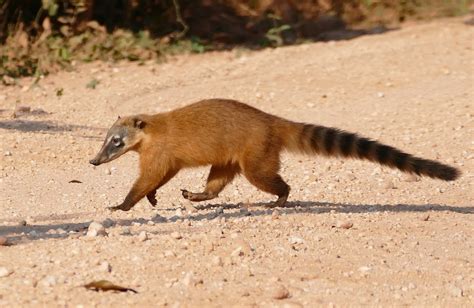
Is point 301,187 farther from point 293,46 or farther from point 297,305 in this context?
point 293,46

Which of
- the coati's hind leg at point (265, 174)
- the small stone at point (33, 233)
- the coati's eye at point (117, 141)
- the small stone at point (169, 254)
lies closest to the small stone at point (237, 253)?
the small stone at point (169, 254)

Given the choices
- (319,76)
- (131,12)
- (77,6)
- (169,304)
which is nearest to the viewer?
(169,304)

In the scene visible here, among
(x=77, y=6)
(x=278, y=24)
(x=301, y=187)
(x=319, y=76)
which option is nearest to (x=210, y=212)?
(x=301, y=187)

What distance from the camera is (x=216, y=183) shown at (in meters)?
9.58

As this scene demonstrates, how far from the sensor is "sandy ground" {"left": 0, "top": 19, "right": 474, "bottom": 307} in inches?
271

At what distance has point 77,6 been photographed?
53.6ft

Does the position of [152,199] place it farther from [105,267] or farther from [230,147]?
[105,267]

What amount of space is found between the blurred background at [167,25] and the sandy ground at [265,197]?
0.51 meters

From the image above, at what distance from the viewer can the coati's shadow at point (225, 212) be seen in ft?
26.1

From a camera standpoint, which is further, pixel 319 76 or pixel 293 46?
pixel 293 46

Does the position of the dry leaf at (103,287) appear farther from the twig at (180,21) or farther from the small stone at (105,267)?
the twig at (180,21)

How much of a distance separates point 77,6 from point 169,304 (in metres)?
10.5

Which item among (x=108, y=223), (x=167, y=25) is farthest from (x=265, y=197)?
(x=167, y=25)

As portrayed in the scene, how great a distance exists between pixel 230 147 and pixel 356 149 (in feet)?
3.39
